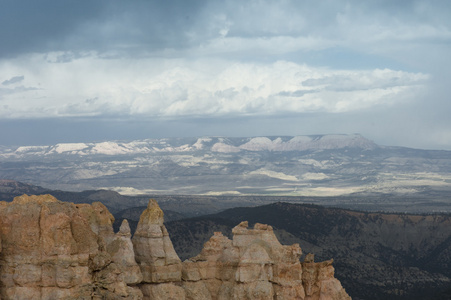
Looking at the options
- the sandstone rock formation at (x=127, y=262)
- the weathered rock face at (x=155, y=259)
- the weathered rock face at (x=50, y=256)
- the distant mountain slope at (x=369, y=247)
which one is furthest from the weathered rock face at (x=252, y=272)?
the distant mountain slope at (x=369, y=247)

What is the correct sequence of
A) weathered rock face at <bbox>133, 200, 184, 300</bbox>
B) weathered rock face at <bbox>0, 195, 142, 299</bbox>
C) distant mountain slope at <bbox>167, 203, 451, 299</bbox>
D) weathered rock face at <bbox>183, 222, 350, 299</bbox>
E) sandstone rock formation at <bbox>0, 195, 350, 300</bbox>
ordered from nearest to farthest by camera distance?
weathered rock face at <bbox>0, 195, 142, 299</bbox> < sandstone rock formation at <bbox>0, 195, 350, 300</bbox> < weathered rock face at <bbox>133, 200, 184, 300</bbox> < weathered rock face at <bbox>183, 222, 350, 299</bbox> < distant mountain slope at <bbox>167, 203, 451, 299</bbox>

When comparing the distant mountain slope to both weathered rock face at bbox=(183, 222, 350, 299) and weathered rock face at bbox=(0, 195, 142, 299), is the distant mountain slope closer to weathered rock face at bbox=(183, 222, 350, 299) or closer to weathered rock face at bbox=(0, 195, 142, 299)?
weathered rock face at bbox=(183, 222, 350, 299)

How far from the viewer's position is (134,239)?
162 ft

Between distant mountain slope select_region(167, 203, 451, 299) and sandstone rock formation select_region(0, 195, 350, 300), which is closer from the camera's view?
sandstone rock formation select_region(0, 195, 350, 300)

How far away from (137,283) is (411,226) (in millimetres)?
163157

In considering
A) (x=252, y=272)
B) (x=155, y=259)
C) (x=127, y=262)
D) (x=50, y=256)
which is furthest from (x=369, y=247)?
(x=50, y=256)

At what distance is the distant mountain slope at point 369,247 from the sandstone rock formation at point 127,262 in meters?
63.5

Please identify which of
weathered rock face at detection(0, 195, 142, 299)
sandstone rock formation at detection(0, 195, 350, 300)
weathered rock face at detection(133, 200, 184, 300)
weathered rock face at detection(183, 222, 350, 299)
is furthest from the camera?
weathered rock face at detection(183, 222, 350, 299)

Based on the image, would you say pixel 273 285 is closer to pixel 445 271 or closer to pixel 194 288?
pixel 194 288

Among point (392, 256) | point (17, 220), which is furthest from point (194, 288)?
point (392, 256)

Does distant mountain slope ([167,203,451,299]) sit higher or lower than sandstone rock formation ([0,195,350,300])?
lower

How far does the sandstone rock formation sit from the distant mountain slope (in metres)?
63.5

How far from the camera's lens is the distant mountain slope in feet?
413

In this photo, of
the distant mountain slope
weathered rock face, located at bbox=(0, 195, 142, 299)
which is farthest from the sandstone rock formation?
the distant mountain slope
